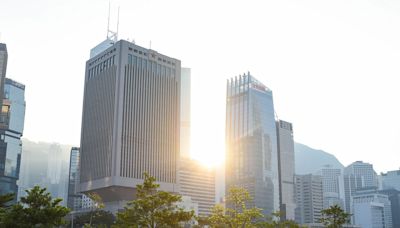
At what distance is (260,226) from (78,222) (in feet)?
278

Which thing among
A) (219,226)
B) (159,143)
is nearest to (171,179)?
(159,143)

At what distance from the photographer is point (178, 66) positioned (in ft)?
616

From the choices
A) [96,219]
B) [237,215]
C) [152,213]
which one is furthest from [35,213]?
[96,219]

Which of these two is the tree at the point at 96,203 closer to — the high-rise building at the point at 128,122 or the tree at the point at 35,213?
the high-rise building at the point at 128,122

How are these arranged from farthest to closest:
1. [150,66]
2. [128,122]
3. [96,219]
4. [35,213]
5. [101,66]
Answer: [101,66] < [150,66] < [128,122] < [96,219] < [35,213]

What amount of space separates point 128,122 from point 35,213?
118783 millimetres

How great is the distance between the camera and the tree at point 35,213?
4797 cm

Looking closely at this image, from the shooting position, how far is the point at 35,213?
4881 centimetres

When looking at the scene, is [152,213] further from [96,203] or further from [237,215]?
[96,203]

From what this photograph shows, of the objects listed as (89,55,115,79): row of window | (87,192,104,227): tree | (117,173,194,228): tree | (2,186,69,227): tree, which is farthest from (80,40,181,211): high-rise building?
(2,186,69,227): tree

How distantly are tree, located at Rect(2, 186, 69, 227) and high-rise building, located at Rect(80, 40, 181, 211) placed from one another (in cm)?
10794

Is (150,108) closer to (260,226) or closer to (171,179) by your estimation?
(171,179)

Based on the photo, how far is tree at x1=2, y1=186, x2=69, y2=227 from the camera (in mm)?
47969

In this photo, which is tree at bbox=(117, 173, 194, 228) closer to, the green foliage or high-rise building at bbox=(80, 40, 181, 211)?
the green foliage
